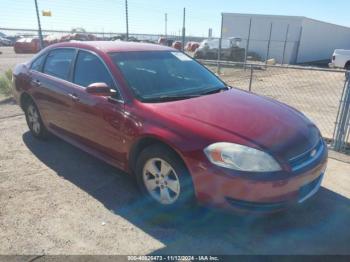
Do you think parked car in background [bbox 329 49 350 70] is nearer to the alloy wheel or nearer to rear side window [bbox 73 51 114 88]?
rear side window [bbox 73 51 114 88]

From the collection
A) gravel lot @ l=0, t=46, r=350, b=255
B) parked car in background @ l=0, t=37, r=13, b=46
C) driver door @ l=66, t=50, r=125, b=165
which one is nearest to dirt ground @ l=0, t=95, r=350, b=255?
gravel lot @ l=0, t=46, r=350, b=255

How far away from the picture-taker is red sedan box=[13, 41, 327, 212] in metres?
2.85

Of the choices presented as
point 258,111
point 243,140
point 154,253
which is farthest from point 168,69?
point 154,253

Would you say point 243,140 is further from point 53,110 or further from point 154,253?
point 53,110

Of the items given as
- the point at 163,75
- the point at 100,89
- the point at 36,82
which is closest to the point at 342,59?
the point at 163,75

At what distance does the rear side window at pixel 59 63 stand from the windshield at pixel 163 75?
87 centimetres

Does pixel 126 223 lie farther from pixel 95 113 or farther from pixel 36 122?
pixel 36 122

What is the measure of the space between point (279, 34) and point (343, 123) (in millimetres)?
26453

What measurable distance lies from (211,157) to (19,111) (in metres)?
5.84

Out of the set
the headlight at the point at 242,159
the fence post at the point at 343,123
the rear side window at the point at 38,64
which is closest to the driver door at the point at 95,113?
the rear side window at the point at 38,64

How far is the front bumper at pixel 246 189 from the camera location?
2788mm

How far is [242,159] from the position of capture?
2830mm

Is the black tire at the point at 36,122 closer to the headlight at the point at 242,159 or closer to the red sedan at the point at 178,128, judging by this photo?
the red sedan at the point at 178,128

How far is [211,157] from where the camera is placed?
113 inches
